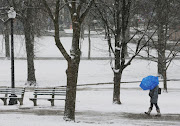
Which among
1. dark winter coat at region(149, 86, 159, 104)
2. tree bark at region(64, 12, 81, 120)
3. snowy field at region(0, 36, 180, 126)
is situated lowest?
snowy field at region(0, 36, 180, 126)

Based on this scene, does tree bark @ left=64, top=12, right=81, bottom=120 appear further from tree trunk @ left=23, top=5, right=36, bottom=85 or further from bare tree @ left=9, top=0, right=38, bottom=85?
tree trunk @ left=23, top=5, right=36, bottom=85

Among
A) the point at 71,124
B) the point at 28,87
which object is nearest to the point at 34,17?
the point at 28,87

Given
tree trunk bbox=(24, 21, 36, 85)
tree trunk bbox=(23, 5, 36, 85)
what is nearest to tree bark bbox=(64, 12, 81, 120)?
tree trunk bbox=(23, 5, 36, 85)

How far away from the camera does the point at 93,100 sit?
20125 millimetres

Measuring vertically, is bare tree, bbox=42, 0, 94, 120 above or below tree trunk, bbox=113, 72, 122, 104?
above

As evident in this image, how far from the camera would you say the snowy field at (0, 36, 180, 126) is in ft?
42.1

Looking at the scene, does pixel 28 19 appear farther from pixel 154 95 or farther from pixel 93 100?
pixel 154 95

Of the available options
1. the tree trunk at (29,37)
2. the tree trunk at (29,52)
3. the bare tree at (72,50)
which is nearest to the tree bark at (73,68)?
the bare tree at (72,50)

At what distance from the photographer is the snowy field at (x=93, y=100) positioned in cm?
1282

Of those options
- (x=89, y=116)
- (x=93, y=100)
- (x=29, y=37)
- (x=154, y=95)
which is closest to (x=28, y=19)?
(x=29, y=37)

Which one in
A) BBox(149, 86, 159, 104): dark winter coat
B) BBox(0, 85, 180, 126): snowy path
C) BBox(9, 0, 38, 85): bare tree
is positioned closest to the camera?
BBox(0, 85, 180, 126): snowy path

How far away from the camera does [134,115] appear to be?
14.5m

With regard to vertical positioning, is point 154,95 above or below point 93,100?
above

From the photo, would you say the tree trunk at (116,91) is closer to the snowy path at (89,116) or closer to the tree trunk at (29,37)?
the snowy path at (89,116)
